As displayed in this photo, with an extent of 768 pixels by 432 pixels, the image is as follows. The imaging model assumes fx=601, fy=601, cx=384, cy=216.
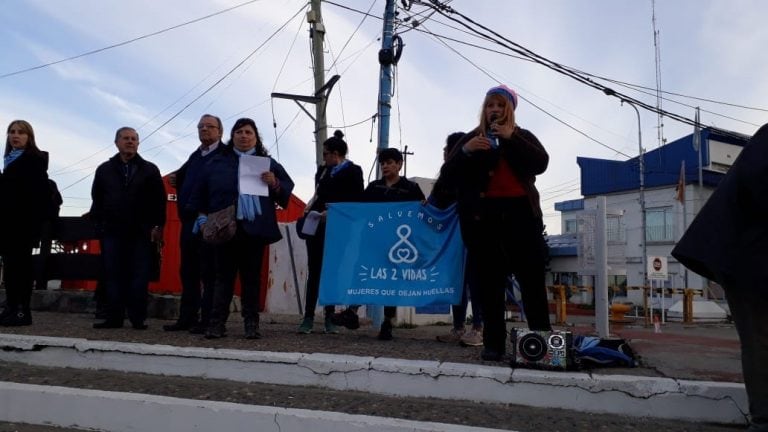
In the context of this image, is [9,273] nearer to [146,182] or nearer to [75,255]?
[146,182]

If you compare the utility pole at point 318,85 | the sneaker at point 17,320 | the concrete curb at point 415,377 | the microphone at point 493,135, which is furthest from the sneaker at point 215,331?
the utility pole at point 318,85

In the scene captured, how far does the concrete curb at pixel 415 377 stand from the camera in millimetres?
3176

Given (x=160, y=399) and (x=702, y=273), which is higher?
(x=702, y=273)

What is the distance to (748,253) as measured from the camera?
2525 millimetres

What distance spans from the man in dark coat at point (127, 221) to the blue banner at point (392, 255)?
167 cm

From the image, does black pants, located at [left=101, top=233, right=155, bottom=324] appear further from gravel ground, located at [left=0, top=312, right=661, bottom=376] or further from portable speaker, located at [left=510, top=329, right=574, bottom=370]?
portable speaker, located at [left=510, top=329, right=574, bottom=370]

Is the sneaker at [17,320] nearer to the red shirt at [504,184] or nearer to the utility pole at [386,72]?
the red shirt at [504,184]

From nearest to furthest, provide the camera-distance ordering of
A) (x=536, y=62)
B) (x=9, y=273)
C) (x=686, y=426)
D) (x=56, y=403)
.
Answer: (x=686, y=426) → (x=56, y=403) → (x=9, y=273) → (x=536, y=62)

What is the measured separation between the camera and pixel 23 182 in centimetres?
539

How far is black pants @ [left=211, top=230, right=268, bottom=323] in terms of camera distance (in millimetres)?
4762

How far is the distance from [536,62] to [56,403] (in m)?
10.0

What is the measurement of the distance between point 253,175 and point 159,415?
2.29m

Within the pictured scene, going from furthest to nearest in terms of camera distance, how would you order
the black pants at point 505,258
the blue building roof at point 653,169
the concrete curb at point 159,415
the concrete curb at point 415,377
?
the blue building roof at point 653,169 → the black pants at point 505,258 → the concrete curb at point 415,377 → the concrete curb at point 159,415

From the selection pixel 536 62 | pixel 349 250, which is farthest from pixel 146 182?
pixel 536 62
